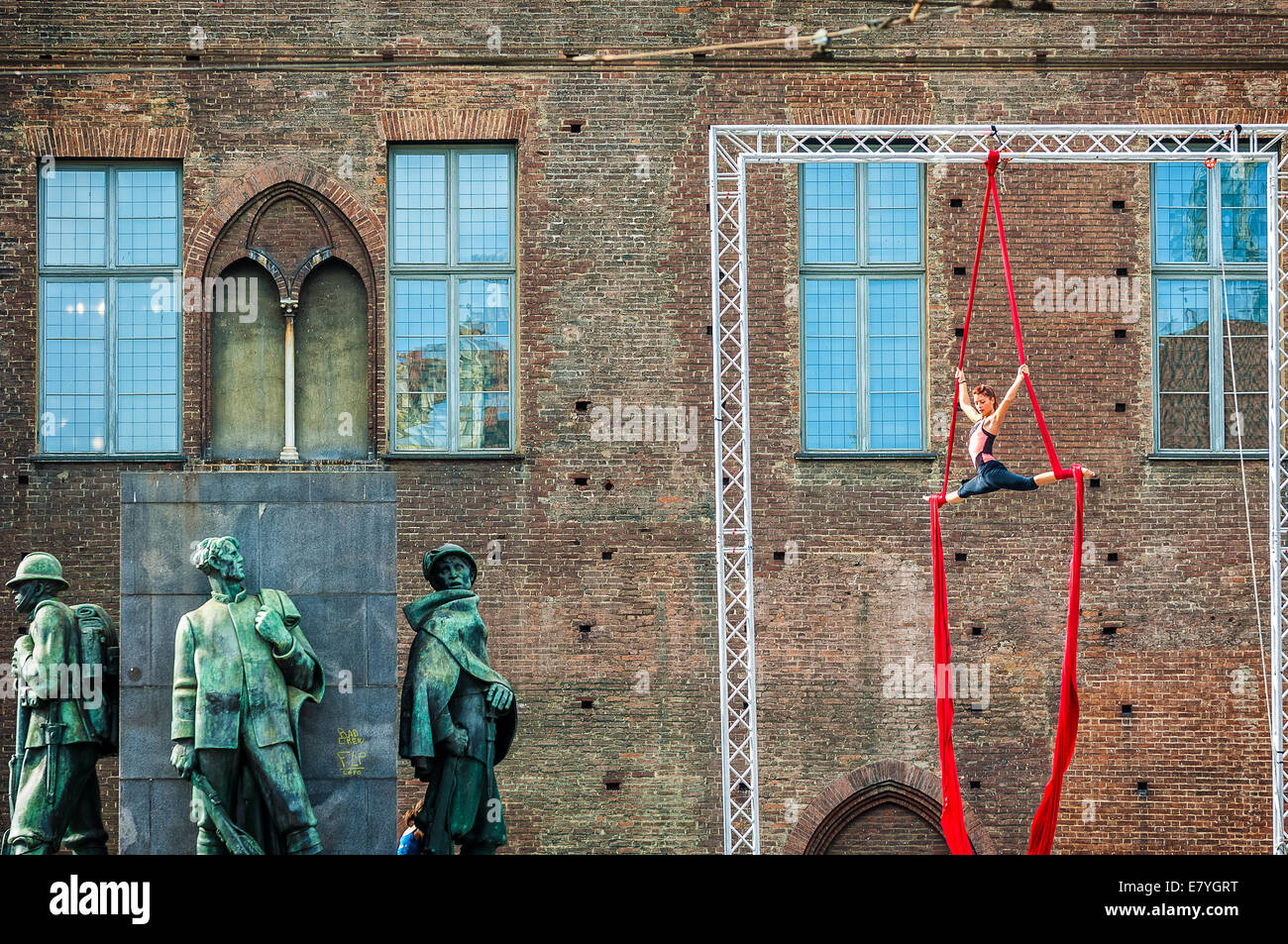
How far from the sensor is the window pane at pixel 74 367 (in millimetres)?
18594

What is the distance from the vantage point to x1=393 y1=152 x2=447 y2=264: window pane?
18.8 m

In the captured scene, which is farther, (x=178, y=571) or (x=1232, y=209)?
(x=1232, y=209)

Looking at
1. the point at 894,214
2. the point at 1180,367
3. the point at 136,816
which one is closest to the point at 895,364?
the point at 894,214

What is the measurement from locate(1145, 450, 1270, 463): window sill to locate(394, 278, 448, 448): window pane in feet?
22.4

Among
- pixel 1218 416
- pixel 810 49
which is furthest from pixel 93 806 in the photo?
pixel 1218 416

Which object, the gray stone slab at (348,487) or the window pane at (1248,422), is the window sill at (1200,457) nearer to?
the window pane at (1248,422)

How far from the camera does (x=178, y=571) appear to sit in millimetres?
11734

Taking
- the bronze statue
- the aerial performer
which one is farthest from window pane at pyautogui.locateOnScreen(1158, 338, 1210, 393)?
the bronze statue

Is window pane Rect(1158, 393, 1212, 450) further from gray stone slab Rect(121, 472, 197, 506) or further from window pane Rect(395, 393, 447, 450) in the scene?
gray stone slab Rect(121, 472, 197, 506)

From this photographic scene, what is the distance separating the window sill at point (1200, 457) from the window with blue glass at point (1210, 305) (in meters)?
0.07

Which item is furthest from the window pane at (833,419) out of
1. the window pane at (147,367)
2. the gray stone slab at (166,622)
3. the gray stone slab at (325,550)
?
the gray stone slab at (166,622)

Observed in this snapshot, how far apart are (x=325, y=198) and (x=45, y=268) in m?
2.81
